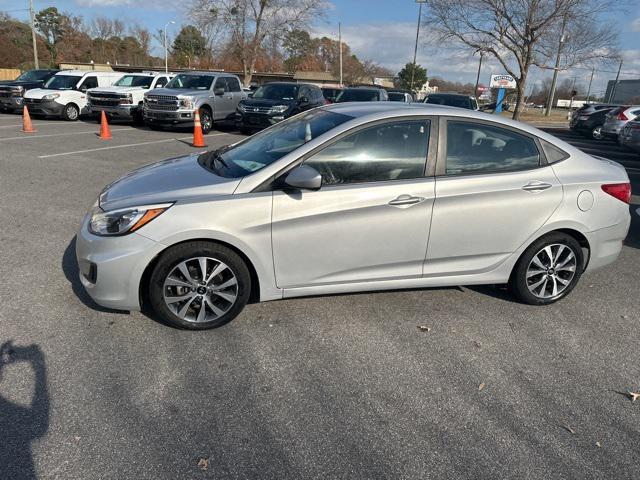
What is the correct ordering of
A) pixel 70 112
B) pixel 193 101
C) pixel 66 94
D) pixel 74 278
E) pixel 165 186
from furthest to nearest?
1. pixel 70 112
2. pixel 66 94
3. pixel 193 101
4. pixel 74 278
5. pixel 165 186

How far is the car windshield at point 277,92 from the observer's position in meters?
16.0

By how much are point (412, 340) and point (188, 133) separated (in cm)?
1438

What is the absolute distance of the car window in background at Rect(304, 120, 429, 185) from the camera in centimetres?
345

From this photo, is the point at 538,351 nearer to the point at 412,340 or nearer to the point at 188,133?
the point at 412,340

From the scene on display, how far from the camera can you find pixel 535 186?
12.4 feet

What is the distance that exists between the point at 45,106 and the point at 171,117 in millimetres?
5430

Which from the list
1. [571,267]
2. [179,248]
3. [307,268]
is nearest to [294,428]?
[307,268]

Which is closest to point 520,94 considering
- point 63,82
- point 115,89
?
point 115,89

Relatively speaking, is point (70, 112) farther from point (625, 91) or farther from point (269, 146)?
point (625, 91)

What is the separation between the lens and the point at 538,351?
3.40 meters

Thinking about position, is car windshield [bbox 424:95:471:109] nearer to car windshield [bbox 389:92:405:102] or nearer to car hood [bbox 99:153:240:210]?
car windshield [bbox 389:92:405:102]

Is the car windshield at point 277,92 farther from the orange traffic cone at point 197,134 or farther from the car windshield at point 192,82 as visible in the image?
the orange traffic cone at point 197,134

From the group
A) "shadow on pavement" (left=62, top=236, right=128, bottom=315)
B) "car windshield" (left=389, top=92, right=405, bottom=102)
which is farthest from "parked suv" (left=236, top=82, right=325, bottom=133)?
"shadow on pavement" (left=62, top=236, right=128, bottom=315)

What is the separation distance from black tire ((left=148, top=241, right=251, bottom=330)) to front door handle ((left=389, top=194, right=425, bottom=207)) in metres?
1.18
